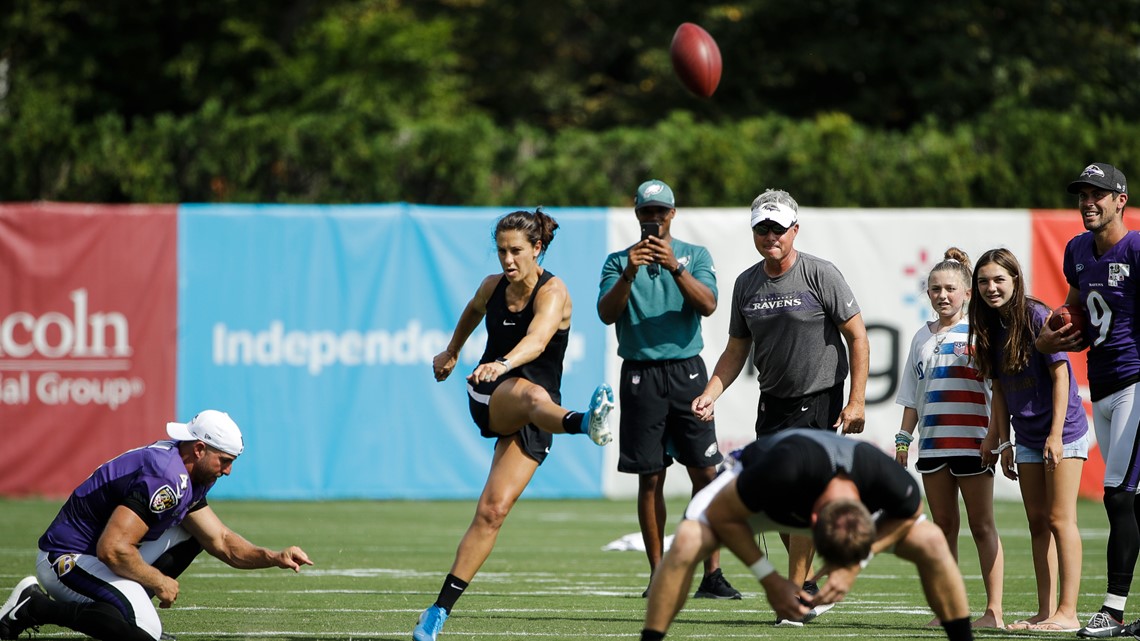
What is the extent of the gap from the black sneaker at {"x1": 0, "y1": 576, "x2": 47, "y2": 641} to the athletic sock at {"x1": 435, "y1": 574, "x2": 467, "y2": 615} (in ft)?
5.47

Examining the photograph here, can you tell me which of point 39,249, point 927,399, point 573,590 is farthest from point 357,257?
point 927,399

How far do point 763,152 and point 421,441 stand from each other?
5.52 metres

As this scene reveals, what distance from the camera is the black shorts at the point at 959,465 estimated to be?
7.38 m

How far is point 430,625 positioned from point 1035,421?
3.02m

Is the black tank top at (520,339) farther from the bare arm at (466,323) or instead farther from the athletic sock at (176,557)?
the athletic sock at (176,557)

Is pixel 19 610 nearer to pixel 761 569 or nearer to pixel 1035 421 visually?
pixel 761 569

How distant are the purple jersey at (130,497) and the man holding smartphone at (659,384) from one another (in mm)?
2655

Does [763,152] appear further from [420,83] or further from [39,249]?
[420,83]

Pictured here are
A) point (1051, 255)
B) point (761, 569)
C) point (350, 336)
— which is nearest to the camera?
point (761, 569)

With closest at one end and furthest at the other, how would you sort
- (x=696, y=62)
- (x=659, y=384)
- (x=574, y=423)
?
(x=574, y=423) < (x=659, y=384) < (x=696, y=62)

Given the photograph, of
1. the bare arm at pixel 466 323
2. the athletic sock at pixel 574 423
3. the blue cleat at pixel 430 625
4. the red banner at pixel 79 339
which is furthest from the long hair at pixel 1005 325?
the red banner at pixel 79 339

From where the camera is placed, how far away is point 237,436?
252 inches

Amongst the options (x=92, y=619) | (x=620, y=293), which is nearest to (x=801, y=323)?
(x=620, y=293)

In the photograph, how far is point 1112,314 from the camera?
7.04 meters
